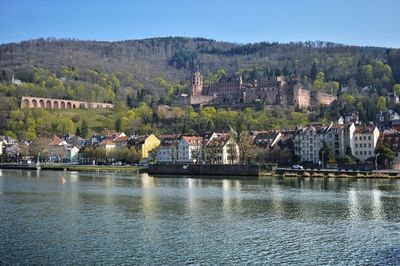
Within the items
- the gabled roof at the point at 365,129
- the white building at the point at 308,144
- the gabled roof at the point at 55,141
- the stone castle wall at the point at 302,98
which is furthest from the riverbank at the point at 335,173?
the stone castle wall at the point at 302,98

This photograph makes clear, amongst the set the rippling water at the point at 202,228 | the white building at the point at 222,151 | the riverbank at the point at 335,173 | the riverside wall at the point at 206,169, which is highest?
the white building at the point at 222,151

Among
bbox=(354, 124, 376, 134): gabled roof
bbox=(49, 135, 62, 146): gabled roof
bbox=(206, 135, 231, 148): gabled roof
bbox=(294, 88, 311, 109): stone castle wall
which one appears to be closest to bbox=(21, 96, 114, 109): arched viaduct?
bbox=(49, 135, 62, 146): gabled roof

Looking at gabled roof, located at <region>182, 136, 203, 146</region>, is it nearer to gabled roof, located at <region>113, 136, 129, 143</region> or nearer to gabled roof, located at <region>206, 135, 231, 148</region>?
gabled roof, located at <region>206, 135, 231, 148</region>

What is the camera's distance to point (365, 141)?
84812mm

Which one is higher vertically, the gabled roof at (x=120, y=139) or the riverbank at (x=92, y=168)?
the gabled roof at (x=120, y=139)

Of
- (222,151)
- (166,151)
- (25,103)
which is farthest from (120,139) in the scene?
(25,103)

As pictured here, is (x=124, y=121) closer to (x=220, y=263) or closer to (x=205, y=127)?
(x=205, y=127)

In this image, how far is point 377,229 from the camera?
29688mm

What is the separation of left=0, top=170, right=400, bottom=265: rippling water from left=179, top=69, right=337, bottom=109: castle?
117469 mm

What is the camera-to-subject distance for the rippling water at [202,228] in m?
23.8

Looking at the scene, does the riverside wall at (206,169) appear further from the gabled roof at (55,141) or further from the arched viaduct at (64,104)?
the arched viaduct at (64,104)

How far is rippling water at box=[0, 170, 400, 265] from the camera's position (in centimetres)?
2375

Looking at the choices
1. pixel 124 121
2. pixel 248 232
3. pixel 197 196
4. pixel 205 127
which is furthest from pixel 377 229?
pixel 124 121

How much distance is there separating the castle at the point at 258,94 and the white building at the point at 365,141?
2927 inches
